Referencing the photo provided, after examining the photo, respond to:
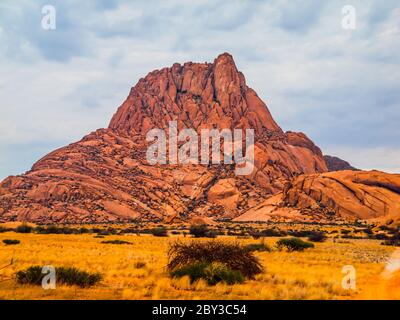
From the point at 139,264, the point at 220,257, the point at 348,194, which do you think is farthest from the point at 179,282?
the point at 348,194

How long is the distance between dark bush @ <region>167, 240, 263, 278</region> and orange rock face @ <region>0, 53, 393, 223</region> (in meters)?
76.5

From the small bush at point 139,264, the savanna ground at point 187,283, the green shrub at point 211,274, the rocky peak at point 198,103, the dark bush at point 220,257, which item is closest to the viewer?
the savanna ground at point 187,283

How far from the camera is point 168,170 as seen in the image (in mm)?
→ 152750

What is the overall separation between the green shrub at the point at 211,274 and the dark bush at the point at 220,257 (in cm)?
145

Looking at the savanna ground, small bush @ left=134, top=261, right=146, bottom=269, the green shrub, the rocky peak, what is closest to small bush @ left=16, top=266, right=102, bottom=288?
the savanna ground

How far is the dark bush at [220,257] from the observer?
18.8 meters

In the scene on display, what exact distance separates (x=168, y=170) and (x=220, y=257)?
441ft

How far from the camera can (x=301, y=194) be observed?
110 m

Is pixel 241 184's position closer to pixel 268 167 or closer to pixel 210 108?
pixel 268 167

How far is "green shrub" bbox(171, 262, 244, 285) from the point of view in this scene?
1639cm

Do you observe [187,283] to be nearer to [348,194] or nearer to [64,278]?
[64,278]

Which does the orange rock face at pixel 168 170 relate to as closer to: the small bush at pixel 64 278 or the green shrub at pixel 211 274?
the green shrub at pixel 211 274

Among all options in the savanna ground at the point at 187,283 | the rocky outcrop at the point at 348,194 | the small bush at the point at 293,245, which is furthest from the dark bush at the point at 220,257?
the rocky outcrop at the point at 348,194

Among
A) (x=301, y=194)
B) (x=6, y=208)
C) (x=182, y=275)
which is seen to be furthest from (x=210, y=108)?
(x=182, y=275)
